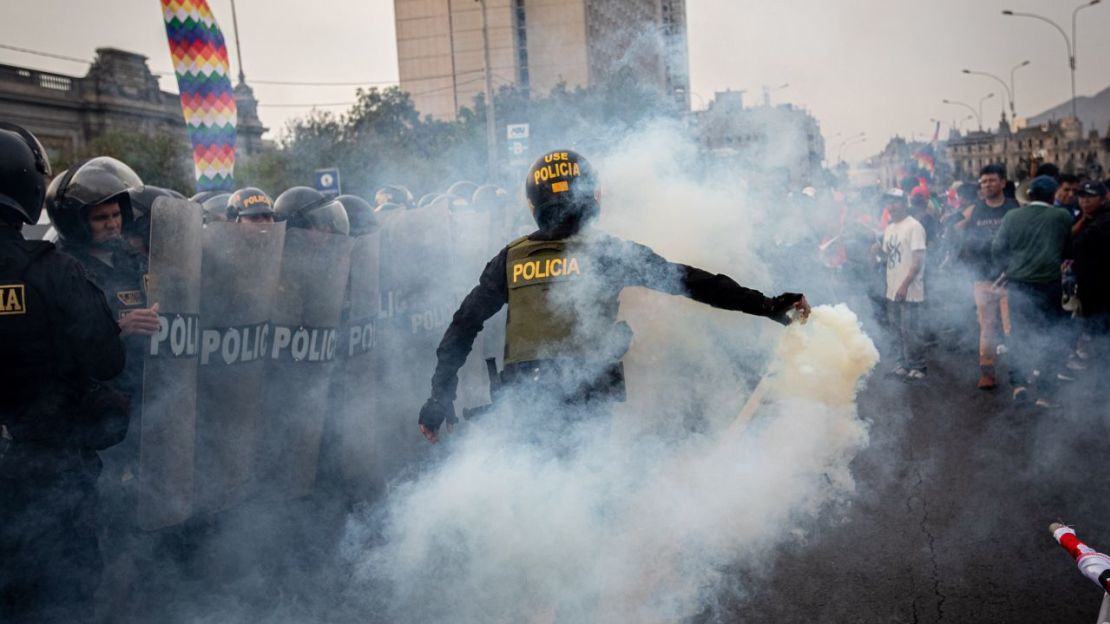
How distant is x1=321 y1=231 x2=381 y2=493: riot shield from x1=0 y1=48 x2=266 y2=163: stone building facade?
123ft

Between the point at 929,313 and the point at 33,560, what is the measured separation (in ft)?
31.3

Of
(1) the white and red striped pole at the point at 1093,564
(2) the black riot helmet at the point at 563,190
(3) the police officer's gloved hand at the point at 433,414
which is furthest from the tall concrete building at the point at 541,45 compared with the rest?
(1) the white and red striped pole at the point at 1093,564

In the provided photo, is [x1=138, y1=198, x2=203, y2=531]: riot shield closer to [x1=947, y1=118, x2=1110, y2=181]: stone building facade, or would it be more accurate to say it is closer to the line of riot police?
the line of riot police

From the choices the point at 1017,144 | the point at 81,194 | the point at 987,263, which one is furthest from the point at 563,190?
the point at 1017,144

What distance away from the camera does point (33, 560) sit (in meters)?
3.04

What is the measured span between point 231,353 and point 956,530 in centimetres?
400

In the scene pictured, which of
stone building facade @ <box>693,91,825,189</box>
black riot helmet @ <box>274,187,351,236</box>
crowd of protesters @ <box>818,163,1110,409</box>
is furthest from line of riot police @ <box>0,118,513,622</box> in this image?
crowd of protesters @ <box>818,163,1110,409</box>

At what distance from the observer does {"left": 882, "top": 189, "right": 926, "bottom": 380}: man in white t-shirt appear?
30.0 feet

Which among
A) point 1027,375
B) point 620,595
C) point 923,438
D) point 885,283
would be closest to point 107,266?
point 620,595

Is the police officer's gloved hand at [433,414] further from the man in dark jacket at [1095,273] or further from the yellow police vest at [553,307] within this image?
the man in dark jacket at [1095,273]

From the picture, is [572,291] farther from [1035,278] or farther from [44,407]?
[1035,278]

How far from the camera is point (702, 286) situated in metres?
3.96

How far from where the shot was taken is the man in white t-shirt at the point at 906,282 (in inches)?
360

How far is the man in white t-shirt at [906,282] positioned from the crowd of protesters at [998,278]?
1 centimetres
